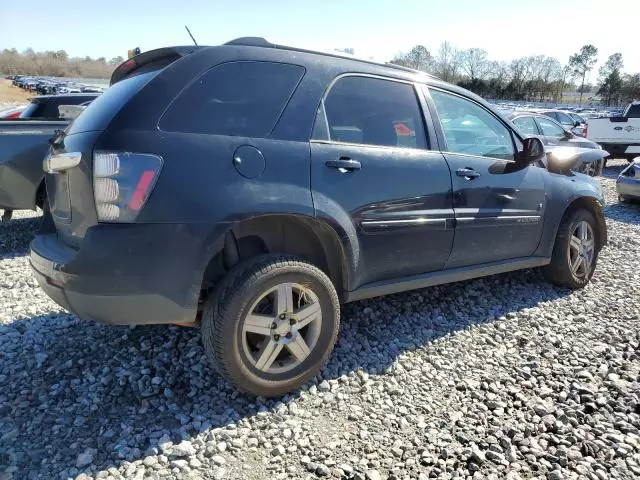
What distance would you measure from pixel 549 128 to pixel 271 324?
10.5 meters

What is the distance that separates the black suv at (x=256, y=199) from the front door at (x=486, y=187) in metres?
0.03

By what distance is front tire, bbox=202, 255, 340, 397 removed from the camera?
2.56 metres

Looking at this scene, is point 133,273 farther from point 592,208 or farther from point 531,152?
point 592,208

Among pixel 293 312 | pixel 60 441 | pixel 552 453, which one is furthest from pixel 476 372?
pixel 60 441

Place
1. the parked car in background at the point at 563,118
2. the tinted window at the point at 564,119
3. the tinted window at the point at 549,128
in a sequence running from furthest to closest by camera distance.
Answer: the tinted window at the point at 564,119 → the parked car in background at the point at 563,118 → the tinted window at the point at 549,128

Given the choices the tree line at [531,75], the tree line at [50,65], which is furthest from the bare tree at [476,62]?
the tree line at [50,65]

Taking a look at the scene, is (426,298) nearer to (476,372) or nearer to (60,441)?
(476,372)

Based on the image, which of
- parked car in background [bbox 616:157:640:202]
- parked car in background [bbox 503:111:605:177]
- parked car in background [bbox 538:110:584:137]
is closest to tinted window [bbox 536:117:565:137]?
parked car in background [bbox 503:111:605:177]

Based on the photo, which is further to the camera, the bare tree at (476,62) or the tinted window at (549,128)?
the bare tree at (476,62)

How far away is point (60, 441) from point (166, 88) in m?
1.81

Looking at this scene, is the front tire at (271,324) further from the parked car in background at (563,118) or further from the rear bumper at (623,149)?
the parked car in background at (563,118)

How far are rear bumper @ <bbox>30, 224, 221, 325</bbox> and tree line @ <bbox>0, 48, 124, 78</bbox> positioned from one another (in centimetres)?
10493

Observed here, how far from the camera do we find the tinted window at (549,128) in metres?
11.1

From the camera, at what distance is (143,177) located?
7.66 feet
